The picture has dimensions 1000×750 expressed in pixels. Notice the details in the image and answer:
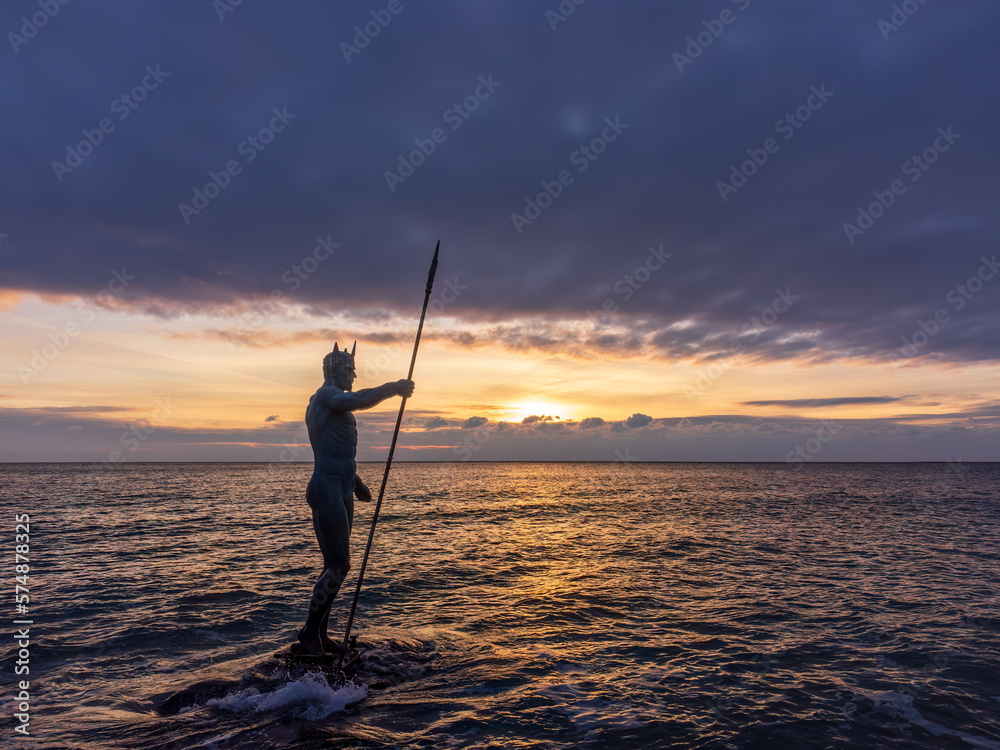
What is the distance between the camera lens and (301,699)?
272 inches

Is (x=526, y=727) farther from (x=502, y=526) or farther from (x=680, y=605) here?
(x=502, y=526)

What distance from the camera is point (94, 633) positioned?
34.3 ft

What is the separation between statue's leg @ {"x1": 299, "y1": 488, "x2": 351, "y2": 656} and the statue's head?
5.27ft

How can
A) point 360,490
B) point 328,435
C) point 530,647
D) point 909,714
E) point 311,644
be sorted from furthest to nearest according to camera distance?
point 530,647 < point 360,490 < point 311,644 < point 328,435 < point 909,714

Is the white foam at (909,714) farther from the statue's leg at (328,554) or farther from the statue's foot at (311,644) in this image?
the statue's foot at (311,644)

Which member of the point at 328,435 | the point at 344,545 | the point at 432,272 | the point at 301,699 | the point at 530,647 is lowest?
the point at 530,647

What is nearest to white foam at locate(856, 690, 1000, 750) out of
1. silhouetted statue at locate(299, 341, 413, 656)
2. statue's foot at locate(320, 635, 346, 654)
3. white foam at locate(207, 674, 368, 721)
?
white foam at locate(207, 674, 368, 721)

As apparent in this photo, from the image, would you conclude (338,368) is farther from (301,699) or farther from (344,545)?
(301,699)

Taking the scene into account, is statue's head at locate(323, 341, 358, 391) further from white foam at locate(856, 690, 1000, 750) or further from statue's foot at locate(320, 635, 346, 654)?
white foam at locate(856, 690, 1000, 750)

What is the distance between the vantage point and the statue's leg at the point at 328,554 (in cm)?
719

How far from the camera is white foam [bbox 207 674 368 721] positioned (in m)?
6.72

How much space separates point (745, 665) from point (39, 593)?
57.2 ft

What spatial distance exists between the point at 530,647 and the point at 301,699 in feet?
14.4

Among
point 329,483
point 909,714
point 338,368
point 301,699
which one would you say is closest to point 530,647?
point 301,699
